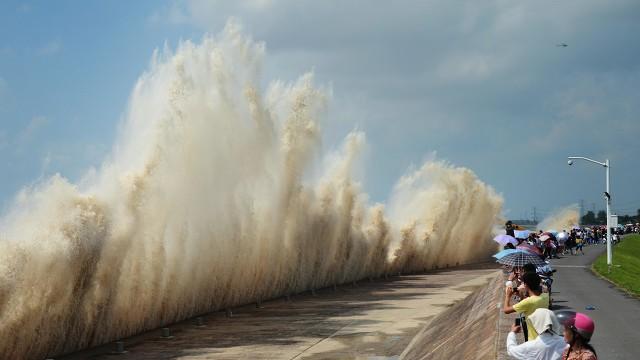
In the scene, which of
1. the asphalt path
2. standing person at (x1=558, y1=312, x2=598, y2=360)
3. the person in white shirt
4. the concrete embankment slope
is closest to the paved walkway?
the concrete embankment slope

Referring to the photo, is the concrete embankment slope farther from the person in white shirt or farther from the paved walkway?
the person in white shirt

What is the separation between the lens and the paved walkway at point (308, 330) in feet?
67.6

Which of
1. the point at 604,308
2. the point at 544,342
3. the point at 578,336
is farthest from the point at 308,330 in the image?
the point at 578,336

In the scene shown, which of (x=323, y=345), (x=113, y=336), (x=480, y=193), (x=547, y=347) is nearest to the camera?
(x=547, y=347)

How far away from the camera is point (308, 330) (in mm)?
24516

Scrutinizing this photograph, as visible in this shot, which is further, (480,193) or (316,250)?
(480,193)

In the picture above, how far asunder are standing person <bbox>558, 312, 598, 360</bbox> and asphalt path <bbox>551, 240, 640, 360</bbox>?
6223 mm

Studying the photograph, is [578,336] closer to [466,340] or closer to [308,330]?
[466,340]

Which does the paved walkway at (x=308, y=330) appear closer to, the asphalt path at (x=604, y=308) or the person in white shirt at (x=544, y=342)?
the asphalt path at (x=604, y=308)

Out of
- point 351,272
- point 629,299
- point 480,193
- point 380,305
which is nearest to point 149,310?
point 380,305

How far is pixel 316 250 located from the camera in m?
42.1

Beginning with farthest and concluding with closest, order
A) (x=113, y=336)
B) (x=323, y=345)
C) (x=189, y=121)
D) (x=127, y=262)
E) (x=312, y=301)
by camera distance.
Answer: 1. (x=312, y=301)
2. (x=189, y=121)
3. (x=127, y=262)
4. (x=113, y=336)
5. (x=323, y=345)

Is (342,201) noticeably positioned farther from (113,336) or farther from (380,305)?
(113,336)

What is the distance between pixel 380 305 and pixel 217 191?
785 centimetres
